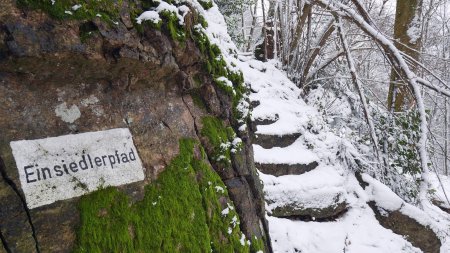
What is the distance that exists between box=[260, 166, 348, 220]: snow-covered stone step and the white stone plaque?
281 cm

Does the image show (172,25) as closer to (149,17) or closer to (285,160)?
(149,17)

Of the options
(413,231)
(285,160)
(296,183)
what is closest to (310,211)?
(296,183)

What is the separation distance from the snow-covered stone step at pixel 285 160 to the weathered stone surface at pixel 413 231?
128 cm

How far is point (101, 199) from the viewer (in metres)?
1.65

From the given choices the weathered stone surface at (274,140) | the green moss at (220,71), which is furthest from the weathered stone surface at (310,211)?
the green moss at (220,71)

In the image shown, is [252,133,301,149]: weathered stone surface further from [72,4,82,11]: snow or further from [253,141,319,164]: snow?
[72,4,82,11]: snow

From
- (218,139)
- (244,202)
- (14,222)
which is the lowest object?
(244,202)

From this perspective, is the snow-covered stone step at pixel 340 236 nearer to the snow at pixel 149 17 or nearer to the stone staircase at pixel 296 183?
the stone staircase at pixel 296 183

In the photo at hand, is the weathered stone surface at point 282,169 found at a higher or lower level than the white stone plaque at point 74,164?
lower

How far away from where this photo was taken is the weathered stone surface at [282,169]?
15.4 ft

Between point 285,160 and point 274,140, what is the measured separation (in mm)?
518

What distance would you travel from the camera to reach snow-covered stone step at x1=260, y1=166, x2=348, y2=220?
4.31 metres

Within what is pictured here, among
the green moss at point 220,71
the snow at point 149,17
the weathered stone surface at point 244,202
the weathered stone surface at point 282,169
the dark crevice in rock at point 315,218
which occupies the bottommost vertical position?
the dark crevice in rock at point 315,218

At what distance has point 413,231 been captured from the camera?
4.46 metres
